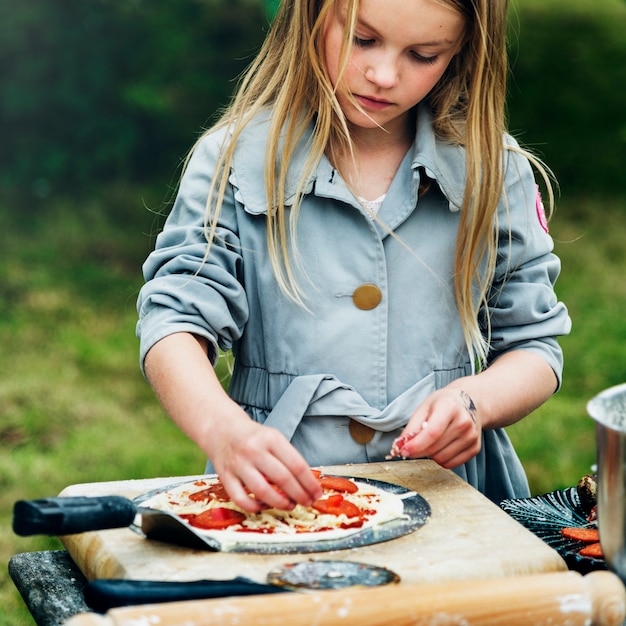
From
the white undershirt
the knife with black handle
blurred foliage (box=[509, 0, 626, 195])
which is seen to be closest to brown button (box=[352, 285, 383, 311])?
the white undershirt

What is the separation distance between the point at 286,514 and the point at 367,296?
480 millimetres

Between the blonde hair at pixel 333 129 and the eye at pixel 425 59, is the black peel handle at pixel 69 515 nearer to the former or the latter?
the blonde hair at pixel 333 129

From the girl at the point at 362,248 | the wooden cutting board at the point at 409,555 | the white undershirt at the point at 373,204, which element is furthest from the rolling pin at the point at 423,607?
the white undershirt at the point at 373,204

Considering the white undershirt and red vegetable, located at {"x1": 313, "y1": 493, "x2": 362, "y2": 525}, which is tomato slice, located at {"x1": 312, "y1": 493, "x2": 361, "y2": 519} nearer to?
red vegetable, located at {"x1": 313, "y1": 493, "x2": 362, "y2": 525}

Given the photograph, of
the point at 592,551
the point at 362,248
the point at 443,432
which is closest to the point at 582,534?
the point at 592,551

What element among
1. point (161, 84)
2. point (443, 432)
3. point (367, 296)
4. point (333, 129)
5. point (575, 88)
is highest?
point (161, 84)

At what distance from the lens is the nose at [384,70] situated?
1.63 m

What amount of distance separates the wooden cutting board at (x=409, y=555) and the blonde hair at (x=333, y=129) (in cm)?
48

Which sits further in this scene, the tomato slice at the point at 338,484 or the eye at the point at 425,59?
the eye at the point at 425,59

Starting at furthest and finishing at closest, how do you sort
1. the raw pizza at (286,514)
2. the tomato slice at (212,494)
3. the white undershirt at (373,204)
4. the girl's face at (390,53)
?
1. the white undershirt at (373,204)
2. the girl's face at (390,53)
3. the tomato slice at (212,494)
4. the raw pizza at (286,514)

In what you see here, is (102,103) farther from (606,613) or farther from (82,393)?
(606,613)

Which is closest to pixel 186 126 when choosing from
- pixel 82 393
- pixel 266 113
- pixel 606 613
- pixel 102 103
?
pixel 102 103

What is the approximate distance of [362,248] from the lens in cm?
180

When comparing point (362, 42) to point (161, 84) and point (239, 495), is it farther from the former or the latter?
point (161, 84)
